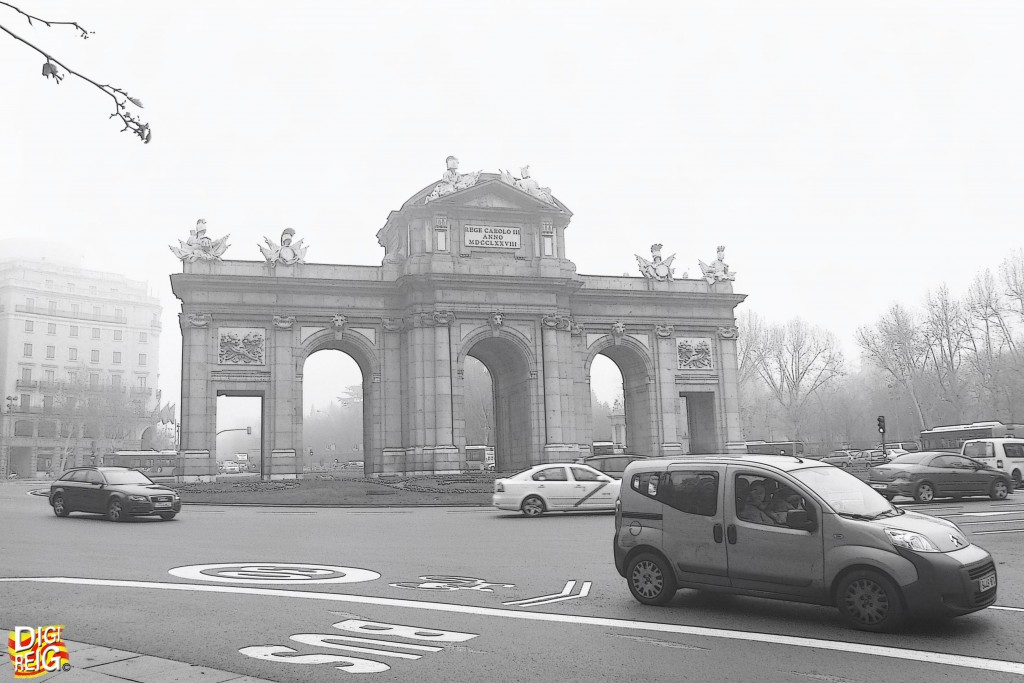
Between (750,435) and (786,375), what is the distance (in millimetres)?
14233

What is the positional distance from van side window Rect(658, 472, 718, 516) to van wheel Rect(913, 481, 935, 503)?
18942 millimetres

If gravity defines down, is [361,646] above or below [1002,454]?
below

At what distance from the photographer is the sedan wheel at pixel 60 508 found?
24.4 metres

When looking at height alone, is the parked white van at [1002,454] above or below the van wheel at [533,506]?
above

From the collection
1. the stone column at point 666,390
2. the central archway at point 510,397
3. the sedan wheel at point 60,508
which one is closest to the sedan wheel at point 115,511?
the sedan wheel at point 60,508

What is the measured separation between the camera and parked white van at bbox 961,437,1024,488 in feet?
108

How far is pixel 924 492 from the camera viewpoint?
25609 millimetres

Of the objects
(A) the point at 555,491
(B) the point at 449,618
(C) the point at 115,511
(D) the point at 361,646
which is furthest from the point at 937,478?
(C) the point at 115,511

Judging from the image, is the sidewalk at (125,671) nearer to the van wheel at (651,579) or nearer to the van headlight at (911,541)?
Result: the van wheel at (651,579)

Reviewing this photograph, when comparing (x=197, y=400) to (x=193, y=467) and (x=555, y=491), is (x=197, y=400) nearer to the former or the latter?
(x=193, y=467)

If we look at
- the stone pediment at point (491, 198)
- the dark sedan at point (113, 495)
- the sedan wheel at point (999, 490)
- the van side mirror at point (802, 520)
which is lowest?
the sedan wheel at point (999, 490)

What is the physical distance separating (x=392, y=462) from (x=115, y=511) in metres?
19.8

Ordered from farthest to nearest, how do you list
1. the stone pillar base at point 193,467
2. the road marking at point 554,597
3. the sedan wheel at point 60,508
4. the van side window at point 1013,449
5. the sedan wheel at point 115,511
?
the stone pillar base at point 193,467 < the van side window at point 1013,449 < the sedan wheel at point 60,508 < the sedan wheel at point 115,511 < the road marking at point 554,597

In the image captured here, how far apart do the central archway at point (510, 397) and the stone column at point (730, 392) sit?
12.0 m
